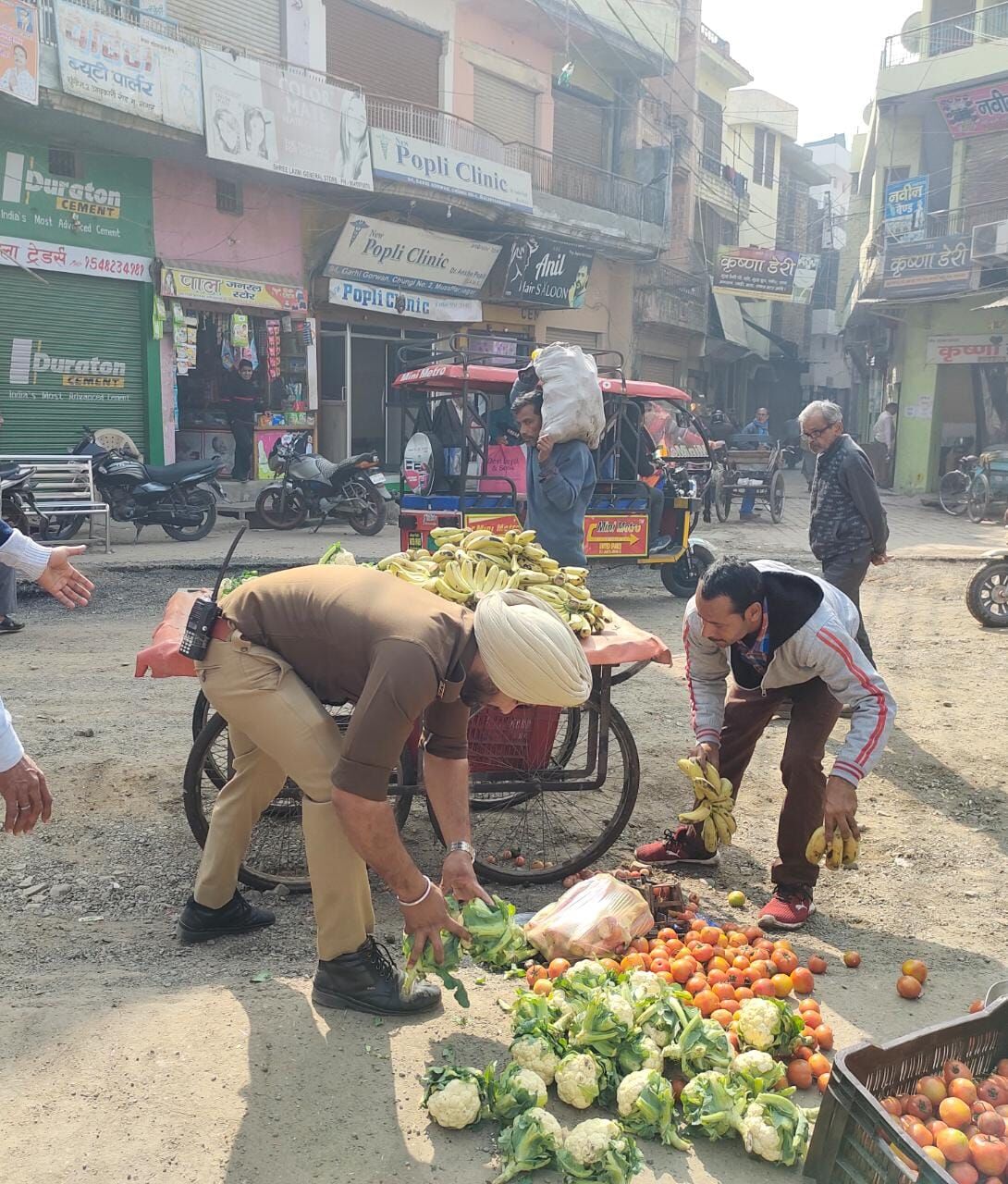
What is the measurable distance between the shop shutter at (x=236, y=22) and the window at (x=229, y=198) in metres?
1.89

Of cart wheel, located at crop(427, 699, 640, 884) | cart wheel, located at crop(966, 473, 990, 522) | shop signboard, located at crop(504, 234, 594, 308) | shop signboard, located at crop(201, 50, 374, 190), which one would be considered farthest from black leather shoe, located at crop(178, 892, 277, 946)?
shop signboard, located at crop(504, 234, 594, 308)

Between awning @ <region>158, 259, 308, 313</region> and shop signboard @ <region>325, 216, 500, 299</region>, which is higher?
shop signboard @ <region>325, 216, 500, 299</region>

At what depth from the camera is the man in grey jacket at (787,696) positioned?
134 inches

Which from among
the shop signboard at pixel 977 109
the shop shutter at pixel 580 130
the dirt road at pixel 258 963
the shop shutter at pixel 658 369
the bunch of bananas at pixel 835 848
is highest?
the shop signboard at pixel 977 109

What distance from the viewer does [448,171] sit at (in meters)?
17.3

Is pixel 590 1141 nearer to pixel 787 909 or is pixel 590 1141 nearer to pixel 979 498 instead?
pixel 787 909

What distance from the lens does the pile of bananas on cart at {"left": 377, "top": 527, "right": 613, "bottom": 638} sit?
398 centimetres

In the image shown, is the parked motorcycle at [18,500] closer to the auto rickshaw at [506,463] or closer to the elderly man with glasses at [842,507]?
the auto rickshaw at [506,463]

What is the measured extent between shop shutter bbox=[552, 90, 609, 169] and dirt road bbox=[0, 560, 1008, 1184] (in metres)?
18.9

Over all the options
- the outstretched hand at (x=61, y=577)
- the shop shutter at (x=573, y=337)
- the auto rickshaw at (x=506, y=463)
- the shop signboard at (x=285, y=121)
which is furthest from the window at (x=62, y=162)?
the outstretched hand at (x=61, y=577)

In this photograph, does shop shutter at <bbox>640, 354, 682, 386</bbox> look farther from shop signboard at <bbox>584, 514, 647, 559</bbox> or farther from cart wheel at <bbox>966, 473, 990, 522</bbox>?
shop signboard at <bbox>584, 514, 647, 559</bbox>

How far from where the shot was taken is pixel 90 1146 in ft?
7.95

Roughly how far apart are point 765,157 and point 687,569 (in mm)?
29898

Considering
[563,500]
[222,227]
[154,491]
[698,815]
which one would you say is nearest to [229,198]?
[222,227]
